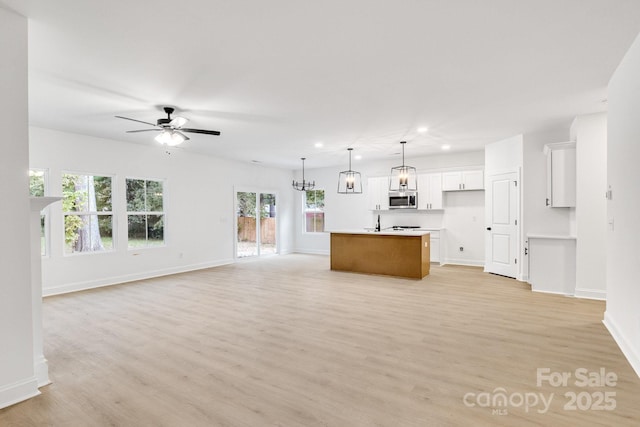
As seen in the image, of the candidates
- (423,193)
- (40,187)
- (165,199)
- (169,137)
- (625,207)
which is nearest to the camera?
(625,207)

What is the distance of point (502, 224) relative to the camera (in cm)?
669

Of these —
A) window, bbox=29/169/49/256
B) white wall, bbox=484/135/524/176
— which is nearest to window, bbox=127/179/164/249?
window, bbox=29/169/49/256

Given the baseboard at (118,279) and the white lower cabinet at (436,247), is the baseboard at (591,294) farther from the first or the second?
the baseboard at (118,279)

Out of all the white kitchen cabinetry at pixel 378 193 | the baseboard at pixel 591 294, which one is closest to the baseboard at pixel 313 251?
the white kitchen cabinetry at pixel 378 193

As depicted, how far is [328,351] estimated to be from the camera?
310 centimetres

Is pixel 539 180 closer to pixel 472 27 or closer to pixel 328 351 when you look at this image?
pixel 472 27

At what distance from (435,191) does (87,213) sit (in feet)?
24.5

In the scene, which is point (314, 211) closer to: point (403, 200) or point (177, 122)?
point (403, 200)

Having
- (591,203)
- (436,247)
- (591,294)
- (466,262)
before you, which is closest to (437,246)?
(436,247)

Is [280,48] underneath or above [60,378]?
above

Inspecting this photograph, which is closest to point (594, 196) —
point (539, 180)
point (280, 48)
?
point (539, 180)

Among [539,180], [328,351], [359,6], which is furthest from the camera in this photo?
[539,180]

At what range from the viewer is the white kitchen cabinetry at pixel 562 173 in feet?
17.0

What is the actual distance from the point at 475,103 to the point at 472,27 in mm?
2008
